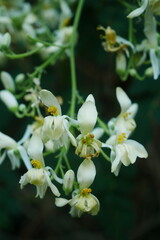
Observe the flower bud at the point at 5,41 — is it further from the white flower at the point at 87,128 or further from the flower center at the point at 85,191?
the flower center at the point at 85,191

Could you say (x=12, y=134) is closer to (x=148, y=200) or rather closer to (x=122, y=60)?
(x=148, y=200)

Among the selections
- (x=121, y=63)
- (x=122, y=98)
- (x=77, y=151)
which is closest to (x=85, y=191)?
(x=77, y=151)

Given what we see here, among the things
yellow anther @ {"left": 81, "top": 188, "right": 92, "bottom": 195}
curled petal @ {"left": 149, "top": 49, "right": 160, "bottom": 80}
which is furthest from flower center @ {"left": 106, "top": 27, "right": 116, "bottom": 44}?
yellow anther @ {"left": 81, "top": 188, "right": 92, "bottom": 195}

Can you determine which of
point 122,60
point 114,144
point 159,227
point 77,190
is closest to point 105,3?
point 122,60

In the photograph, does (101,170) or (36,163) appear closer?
(36,163)

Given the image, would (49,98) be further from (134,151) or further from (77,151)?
(134,151)
